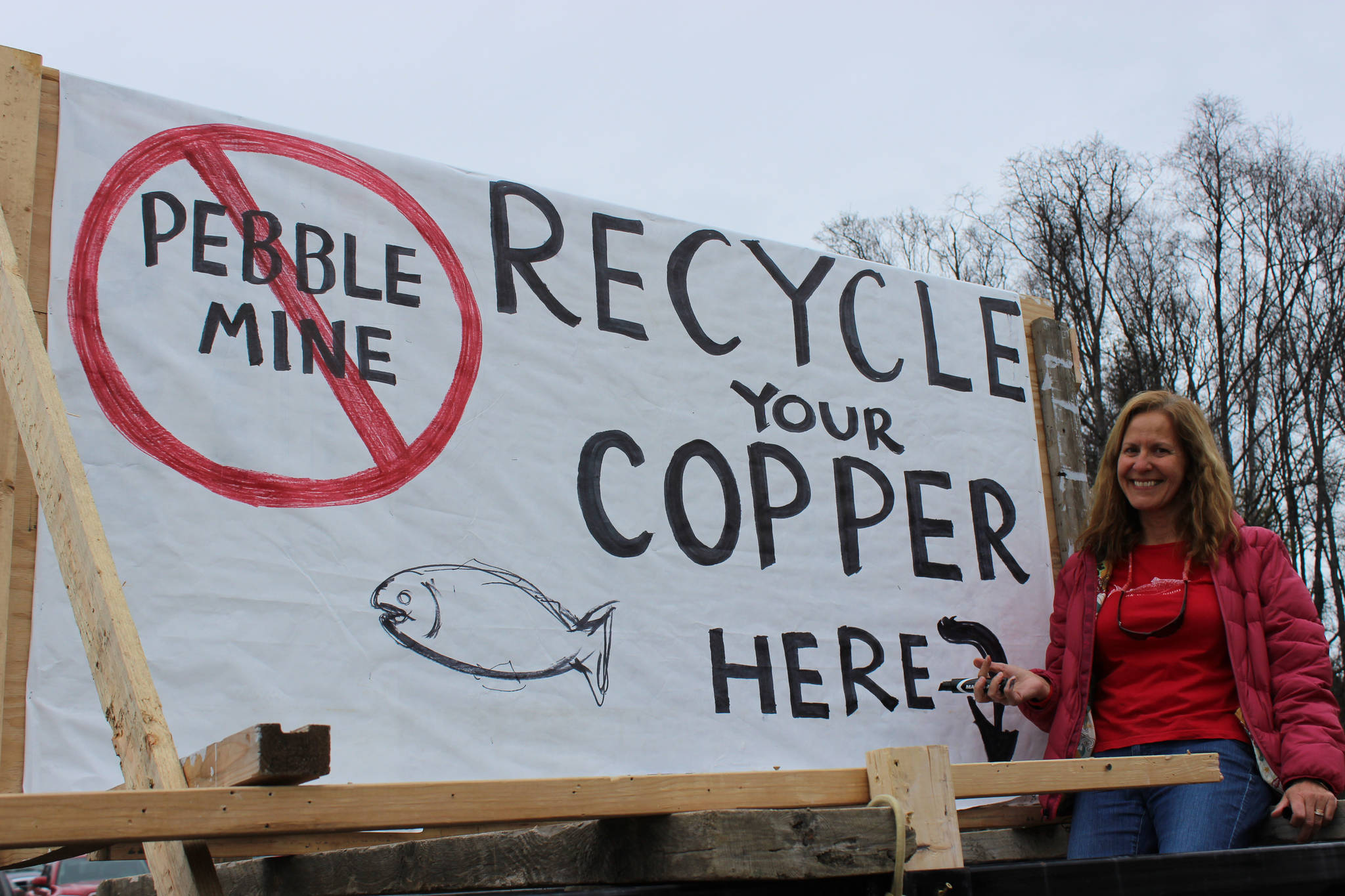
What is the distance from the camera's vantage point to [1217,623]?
2.83 m

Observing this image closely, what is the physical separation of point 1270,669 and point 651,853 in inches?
75.0

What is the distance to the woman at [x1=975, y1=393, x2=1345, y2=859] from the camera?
2619mm

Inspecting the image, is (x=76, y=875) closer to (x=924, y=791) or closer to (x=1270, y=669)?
(x=1270, y=669)

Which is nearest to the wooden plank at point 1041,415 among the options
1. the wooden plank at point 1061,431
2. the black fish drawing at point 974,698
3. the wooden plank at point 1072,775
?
the wooden plank at point 1061,431

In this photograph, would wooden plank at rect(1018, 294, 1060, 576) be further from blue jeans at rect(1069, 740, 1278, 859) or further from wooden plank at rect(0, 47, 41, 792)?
wooden plank at rect(0, 47, 41, 792)

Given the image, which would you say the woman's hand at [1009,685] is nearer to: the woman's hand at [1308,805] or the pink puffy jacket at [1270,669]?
the pink puffy jacket at [1270,669]

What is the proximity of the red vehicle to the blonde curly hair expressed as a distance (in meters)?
10.3

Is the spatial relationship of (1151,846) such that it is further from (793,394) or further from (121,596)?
(121,596)

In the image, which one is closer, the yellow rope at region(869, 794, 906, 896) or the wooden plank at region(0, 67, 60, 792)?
the yellow rope at region(869, 794, 906, 896)

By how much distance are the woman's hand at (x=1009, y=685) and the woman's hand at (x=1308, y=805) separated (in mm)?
607

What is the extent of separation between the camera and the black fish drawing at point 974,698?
10.8 feet

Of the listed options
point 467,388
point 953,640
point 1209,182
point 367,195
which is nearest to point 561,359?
point 467,388

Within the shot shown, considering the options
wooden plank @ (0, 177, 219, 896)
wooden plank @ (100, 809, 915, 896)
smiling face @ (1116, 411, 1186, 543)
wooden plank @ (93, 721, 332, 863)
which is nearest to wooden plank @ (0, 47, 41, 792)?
wooden plank @ (0, 177, 219, 896)

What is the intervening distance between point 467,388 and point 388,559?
44 centimetres
